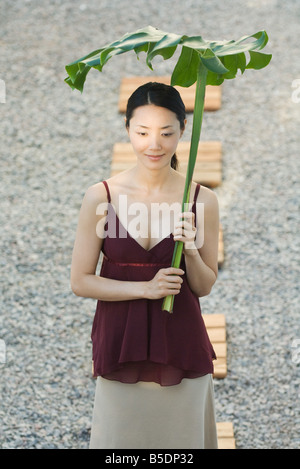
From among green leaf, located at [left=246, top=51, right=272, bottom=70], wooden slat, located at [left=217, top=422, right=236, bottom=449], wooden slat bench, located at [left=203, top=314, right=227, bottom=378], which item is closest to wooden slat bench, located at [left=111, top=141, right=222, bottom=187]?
wooden slat bench, located at [left=203, top=314, right=227, bottom=378]

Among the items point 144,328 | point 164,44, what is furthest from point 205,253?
point 164,44

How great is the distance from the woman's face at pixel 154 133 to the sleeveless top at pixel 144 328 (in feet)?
0.55

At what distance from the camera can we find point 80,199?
5.10 m

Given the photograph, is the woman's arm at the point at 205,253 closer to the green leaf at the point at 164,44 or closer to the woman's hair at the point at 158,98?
the woman's hair at the point at 158,98

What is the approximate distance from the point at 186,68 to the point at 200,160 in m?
3.29

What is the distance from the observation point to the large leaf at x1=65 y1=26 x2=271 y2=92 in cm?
179

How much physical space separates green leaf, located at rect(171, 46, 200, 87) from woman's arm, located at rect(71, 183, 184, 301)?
0.40 metres

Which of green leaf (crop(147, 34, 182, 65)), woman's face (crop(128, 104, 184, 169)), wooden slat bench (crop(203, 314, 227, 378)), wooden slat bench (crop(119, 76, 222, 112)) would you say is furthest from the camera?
wooden slat bench (crop(119, 76, 222, 112))

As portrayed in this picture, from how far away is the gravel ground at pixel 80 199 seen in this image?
368 cm

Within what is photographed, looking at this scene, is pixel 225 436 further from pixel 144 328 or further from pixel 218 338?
pixel 144 328

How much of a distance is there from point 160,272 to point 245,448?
5.49ft

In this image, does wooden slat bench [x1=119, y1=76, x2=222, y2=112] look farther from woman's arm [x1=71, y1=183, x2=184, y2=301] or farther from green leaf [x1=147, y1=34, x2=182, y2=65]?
green leaf [x1=147, y1=34, x2=182, y2=65]

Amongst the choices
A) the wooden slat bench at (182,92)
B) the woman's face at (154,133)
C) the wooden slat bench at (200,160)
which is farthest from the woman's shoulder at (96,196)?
the wooden slat bench at (182,92)

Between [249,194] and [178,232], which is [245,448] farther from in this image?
[249,194]
